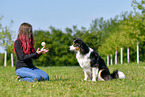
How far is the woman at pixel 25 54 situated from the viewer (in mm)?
6562

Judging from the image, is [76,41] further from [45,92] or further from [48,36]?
[48,36]

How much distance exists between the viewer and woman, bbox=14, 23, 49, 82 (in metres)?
6.56

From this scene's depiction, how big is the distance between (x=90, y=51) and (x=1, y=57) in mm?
38467

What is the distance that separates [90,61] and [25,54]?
7.44ft

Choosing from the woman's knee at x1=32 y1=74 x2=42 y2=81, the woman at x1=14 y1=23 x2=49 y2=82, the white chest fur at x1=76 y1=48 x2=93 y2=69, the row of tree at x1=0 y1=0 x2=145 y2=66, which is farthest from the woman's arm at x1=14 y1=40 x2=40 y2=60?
the row of tree at x1=0 y1=0 x2=145 y2=66

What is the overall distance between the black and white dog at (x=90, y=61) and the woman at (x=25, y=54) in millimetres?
1432

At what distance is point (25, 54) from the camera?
6621mm

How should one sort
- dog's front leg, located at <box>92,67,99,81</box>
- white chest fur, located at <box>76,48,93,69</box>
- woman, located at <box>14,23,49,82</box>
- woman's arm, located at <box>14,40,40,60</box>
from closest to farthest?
woman's arm, located at <box>14,40,40,60</box>
woman, located at <box>14,23,49,82</box>
white chest fur, located at <box>76,48,93,69</box>
dog's front leg, located at <box>92,67,99,81</box>

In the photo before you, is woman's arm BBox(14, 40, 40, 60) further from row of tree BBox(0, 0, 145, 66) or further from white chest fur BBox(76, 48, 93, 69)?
row of tree BBox(0, 0, 145, 66)

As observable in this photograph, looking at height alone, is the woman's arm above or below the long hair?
below

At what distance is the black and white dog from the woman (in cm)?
143

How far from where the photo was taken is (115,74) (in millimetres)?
7906

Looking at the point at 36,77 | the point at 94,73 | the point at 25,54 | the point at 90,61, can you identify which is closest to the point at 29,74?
the point at 36,77

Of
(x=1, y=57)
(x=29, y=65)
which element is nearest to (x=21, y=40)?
(x=29, y=65)
